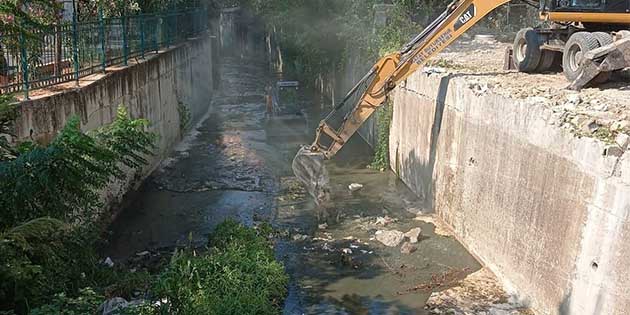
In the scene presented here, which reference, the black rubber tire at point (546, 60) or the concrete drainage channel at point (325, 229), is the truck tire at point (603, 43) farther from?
the concrete drainage channel at point (325, 229)

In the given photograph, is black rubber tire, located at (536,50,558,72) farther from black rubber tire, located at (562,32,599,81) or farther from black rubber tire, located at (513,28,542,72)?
black rubber tire, located at (562,32,599,81)

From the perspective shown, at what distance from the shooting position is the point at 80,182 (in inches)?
225

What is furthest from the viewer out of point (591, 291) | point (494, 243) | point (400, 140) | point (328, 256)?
point (400, 140)

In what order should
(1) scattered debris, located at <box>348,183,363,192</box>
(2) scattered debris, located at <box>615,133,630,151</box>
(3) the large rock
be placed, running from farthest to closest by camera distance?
(1) scattered debris, located at <box>348,183,363,192</box>, (3) the large rock, (2) scattered debris, located at <box>615,133,630,151</box>

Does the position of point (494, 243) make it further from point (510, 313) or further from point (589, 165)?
point (589, 165)

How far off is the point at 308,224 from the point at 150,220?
3.43m

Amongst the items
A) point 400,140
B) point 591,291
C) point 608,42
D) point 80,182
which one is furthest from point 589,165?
point 400,140

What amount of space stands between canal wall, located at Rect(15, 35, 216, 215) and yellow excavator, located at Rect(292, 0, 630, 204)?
431cm

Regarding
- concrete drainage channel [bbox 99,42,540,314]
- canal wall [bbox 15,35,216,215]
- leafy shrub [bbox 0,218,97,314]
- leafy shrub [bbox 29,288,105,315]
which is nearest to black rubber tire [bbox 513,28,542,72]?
concrete drainage channel [bbox 99,42,540,314]

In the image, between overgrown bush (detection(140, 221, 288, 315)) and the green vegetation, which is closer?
the green vegetation

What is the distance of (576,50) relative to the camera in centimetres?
1030

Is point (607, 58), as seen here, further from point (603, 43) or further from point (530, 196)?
point (530, 196)

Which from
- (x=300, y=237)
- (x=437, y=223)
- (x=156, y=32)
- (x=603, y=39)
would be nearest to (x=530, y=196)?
(x=603, y=39)

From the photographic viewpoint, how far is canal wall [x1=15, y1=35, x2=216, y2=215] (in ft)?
30.6
